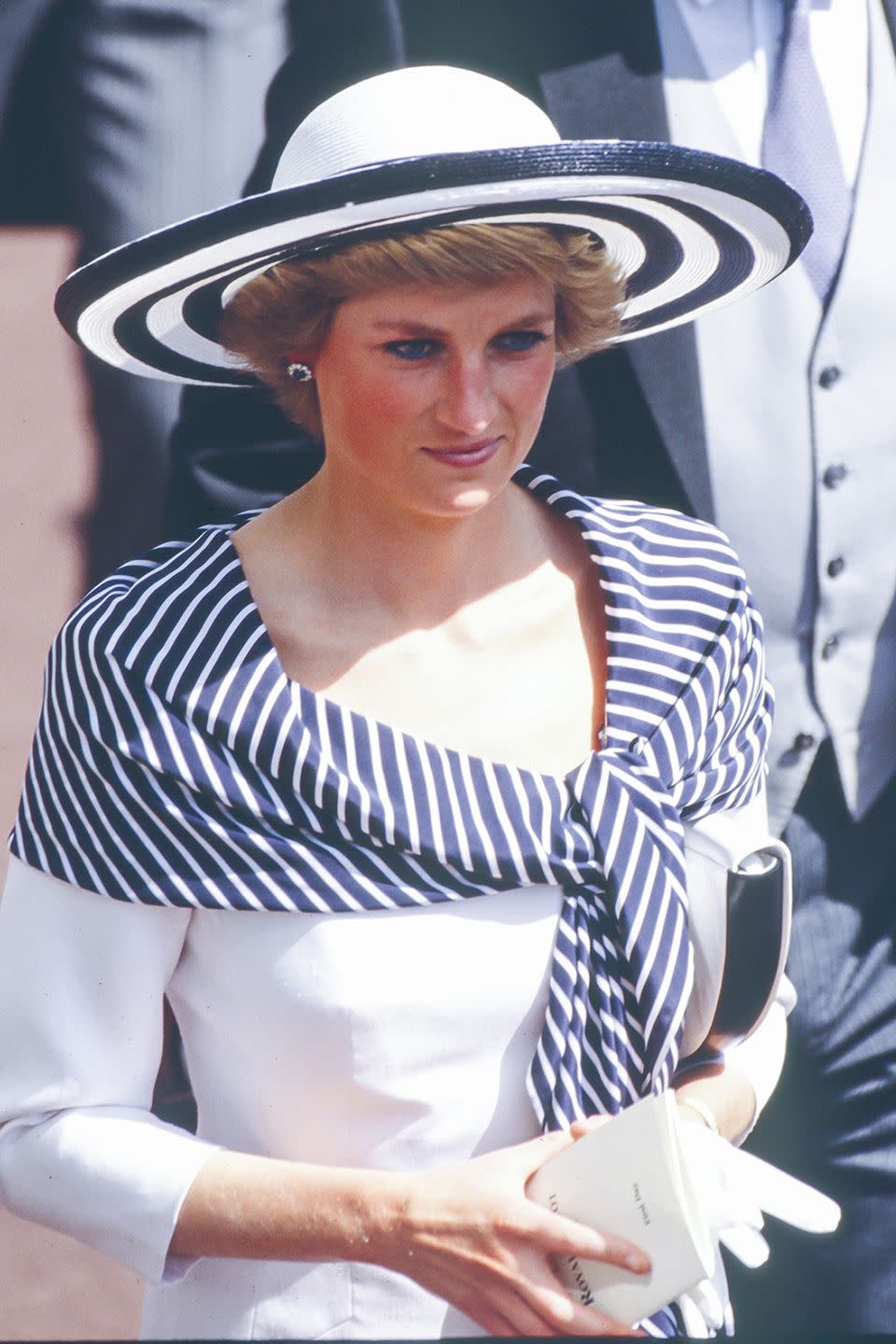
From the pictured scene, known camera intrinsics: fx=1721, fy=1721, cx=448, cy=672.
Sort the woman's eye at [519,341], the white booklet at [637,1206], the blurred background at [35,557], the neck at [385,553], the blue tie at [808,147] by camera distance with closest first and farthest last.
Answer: the white booklet at [637,1206], the woman's eye at [519,341], the neck at [385,553], the blue tie at [808,147], the blurred background at [35,557]

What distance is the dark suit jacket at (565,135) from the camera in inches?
81.7

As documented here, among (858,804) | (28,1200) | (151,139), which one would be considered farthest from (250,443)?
(28,1200)

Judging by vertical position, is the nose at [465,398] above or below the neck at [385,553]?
above

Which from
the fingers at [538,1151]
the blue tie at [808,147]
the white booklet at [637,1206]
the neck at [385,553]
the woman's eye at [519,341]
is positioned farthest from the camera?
the blue tie at [808,147]

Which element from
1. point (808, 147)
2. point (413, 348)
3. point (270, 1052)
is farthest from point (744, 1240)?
point (808, 147)

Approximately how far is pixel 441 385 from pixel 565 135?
72cm

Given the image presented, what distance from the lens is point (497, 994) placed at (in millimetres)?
1530

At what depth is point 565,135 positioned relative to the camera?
2.08m

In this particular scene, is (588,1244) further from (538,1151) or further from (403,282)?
(403,282)

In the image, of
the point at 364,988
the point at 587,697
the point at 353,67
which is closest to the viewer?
the point at 364,988

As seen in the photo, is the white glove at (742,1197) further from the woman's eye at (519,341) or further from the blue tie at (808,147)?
the blue tie at (808,147)

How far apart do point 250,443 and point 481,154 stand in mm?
933

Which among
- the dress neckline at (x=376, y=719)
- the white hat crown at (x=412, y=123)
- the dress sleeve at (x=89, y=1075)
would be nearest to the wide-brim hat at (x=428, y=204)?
the white hat crown at (x=412, y=123)

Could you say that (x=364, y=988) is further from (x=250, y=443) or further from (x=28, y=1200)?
(x=250, y=443)
